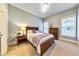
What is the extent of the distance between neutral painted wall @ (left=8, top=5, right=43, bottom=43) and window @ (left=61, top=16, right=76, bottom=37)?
1384 mm

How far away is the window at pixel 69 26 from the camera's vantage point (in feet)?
14.2

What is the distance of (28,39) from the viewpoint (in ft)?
13.0

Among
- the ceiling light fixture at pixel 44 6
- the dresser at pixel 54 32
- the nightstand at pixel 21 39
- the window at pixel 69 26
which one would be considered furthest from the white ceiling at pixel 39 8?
the nightstand at pixel 21 39

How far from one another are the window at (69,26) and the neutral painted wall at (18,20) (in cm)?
138

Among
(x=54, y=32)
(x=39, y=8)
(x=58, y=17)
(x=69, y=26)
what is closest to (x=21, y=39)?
(x=39, y=8)

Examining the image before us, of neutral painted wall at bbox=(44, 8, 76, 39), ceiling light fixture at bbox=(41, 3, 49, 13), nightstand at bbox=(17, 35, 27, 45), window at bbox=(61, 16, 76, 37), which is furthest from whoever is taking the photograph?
window at bbox=(61, 16, 76, 37)

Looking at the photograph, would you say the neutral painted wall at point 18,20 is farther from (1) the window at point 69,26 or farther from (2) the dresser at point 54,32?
(1) the window at point 69,26

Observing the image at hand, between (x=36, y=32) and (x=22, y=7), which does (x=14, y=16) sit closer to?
(x=22, y=7)

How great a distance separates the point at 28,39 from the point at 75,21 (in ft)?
9.18

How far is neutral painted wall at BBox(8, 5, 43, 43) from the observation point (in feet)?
11.4

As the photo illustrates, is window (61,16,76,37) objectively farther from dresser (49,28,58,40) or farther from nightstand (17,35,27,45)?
nightstand (17,35,27,45)

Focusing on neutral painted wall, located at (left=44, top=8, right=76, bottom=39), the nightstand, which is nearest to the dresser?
neutral painted wall, located at (left=44, top=8, right=76, bottom=39)

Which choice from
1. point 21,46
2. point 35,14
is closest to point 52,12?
point 35,14

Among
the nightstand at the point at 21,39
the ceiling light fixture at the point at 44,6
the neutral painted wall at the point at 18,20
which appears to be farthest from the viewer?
the nightstand at the point at 21,39
